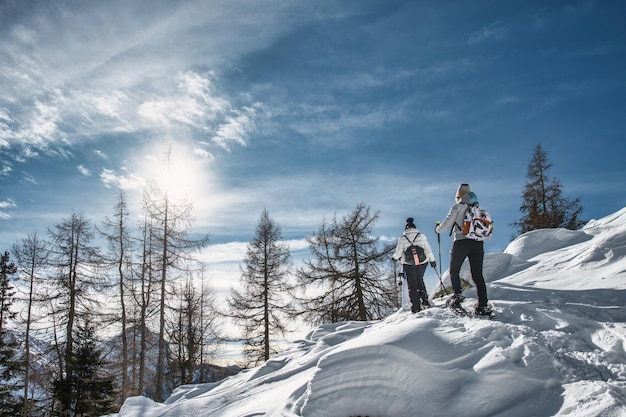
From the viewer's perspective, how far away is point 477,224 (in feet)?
17.8

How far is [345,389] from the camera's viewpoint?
152 inches

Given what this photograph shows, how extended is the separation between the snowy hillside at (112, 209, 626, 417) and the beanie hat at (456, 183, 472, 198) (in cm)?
181

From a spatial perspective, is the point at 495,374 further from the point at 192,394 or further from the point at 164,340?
the point at 164,340

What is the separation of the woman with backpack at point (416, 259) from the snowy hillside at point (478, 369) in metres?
1.33

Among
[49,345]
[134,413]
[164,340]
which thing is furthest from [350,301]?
[49,345]

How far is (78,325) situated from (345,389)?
19.0 meters

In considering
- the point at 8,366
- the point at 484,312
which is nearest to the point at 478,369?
the point at 484,312

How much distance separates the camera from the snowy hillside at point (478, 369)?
126 inches

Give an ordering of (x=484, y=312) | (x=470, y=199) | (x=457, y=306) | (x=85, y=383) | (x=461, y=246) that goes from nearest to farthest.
Result: (x=484, y=312) → (x=457, y=306) → (x=461, y=246) → (x=470, y=199) → (x=85, y=383)

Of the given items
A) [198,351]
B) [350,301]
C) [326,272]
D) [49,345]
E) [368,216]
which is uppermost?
[368,216]

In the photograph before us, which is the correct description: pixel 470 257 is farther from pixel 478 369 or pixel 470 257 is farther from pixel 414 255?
pixel 478 369

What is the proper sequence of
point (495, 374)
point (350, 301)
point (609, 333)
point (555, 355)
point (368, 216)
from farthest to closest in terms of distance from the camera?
point (368, 216) → point (350, 301) → point (609, 333) → point (555, 355) → point (495, 374)

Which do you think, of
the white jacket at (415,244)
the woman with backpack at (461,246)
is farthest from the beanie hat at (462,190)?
→ the white jacket at (415,244)

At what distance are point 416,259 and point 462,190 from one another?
186cm
